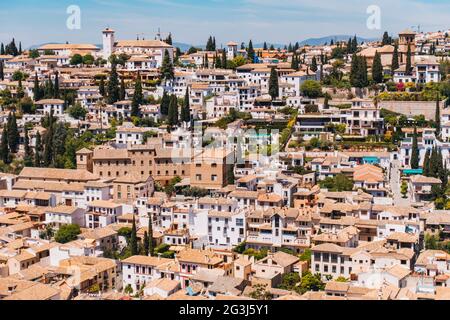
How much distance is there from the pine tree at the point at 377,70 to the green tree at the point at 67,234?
8.49m

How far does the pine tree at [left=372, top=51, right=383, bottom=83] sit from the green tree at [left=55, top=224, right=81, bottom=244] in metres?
8.49

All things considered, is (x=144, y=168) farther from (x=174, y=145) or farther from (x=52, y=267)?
(x=52, y=267)

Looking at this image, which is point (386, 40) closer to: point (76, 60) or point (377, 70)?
point (377, 70)

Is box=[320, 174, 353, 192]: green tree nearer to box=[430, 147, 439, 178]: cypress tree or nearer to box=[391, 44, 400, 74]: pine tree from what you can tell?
box=[430, 147, 439, 178]: cypress tree

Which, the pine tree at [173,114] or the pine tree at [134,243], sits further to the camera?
the pine tree at [173,114]

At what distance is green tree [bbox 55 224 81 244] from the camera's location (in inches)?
383

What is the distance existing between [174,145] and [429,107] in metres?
5.52

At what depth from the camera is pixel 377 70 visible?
603 inches

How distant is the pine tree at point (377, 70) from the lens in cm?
1527

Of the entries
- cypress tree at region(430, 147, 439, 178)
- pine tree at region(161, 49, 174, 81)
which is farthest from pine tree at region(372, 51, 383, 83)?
cypress tree at region(430, 147, 439, 178)

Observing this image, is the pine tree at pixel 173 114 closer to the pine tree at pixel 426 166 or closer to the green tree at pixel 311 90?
the green tree at pixel 311 90

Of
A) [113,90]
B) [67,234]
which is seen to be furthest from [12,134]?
[67,234]

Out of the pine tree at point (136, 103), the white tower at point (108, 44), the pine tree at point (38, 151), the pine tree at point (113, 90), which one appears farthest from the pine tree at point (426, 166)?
the white tower at point (108, 44)
